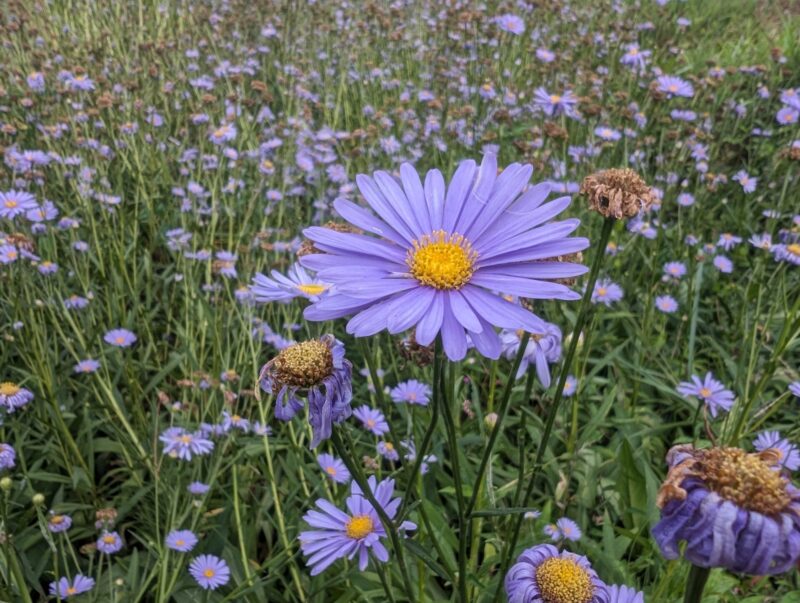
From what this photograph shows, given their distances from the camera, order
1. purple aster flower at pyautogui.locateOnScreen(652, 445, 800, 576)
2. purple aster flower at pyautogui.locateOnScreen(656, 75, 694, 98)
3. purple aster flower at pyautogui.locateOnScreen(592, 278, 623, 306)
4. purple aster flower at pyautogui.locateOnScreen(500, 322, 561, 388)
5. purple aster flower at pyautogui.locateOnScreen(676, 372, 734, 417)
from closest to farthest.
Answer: purple aster flower at pyautogui.locateOnScreen(652, 445, 800, 576), purple aster flower at pyautogui.locateOnScreen(500, 322, 561, 388), purple aster flower at pyautogui.locateOnScreen(676, 372, 734, 417), purple aster flower at pyautogui.locateOnScreen(592, 278, 623, 306), purple aster flower at pyautogui.locateOnScreen(656, 75, 694, 98)

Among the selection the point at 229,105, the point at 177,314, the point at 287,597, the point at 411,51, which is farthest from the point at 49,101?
the point at 287,597

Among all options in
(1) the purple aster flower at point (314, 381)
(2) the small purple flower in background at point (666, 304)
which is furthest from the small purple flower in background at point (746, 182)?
(1) the purple aster flower at point (314, 381)

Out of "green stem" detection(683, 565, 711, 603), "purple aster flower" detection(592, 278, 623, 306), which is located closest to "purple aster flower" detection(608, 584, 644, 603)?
"green stem" detection(683, 565, 711, 603)

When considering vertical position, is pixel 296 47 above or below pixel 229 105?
above

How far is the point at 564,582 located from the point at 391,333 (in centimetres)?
48

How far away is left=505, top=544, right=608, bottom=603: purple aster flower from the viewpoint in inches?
36.3

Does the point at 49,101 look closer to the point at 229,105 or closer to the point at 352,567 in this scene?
the point at 229,105

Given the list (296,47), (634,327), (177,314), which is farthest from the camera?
(296,47)

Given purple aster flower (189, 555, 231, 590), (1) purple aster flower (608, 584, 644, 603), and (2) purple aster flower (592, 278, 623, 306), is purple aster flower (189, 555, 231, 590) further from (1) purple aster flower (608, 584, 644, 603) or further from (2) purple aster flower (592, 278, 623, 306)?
(2) purple aster flower (592, 278, 623, 306)

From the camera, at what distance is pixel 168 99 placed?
12.3 ft

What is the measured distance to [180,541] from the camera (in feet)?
4.84

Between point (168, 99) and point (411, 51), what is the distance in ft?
5.30

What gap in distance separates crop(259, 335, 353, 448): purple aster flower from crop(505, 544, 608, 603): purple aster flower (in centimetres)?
34

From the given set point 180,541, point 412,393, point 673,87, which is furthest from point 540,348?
point 673,87
